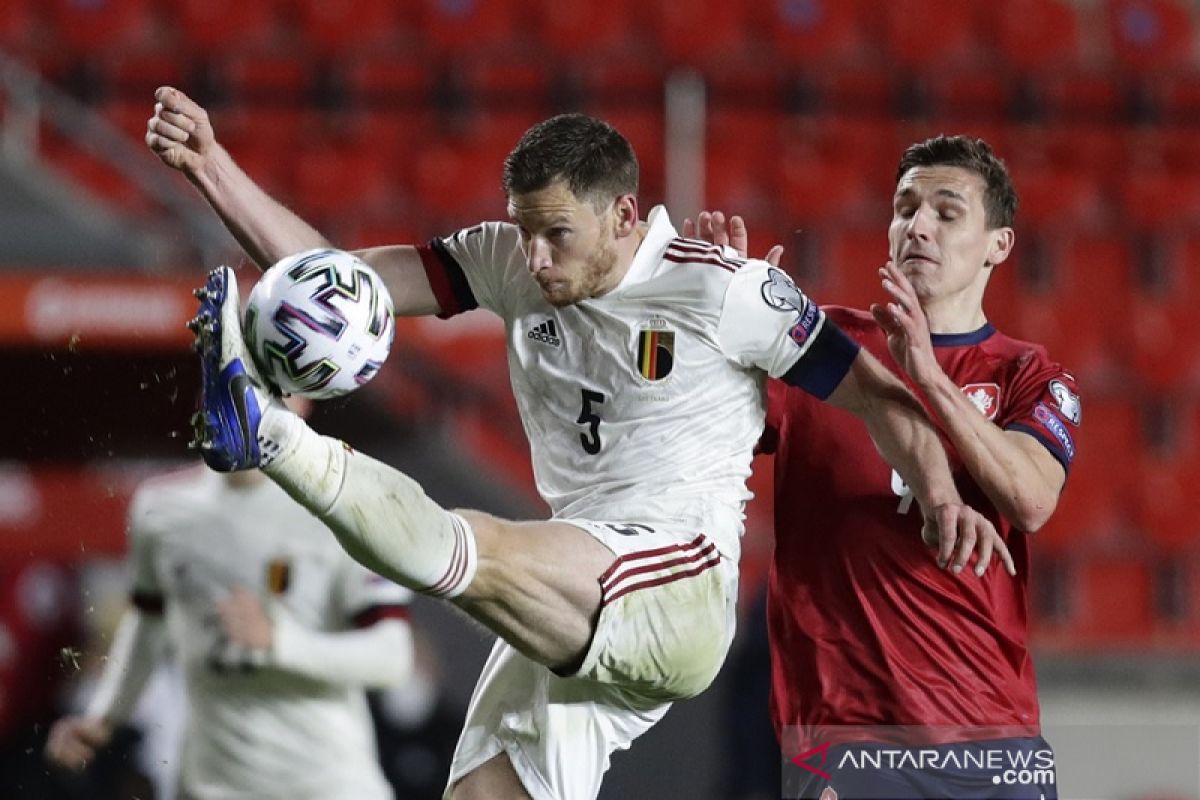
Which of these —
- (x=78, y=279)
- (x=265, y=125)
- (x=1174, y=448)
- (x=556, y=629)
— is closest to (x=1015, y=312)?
(x=1174, y=448)

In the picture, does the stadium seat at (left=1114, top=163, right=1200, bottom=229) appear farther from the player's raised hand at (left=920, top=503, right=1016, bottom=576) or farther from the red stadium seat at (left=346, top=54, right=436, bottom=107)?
the player's raised hand at (left=920, top=503, right=1016, bottom=576)

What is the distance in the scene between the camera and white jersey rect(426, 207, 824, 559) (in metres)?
3.33

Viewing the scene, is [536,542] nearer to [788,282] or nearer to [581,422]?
[581,422]

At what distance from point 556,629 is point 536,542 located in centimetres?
17

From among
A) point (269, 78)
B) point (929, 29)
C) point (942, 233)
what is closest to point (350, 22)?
point (269, 78)

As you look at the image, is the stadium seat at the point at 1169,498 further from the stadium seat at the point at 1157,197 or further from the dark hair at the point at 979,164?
the dark hair at the point at 979,164

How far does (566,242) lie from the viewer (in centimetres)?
329

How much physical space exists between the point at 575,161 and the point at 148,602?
198cm

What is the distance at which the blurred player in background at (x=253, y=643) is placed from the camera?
167 inches

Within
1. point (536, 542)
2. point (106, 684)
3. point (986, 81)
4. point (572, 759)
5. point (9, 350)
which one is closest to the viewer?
point (536, 542)

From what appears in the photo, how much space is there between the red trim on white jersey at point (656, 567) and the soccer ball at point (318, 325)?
608 millimetres

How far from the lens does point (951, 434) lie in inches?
125

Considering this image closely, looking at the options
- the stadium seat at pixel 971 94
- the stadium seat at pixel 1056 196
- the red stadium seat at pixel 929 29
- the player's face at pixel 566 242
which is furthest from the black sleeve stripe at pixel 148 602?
the red stadium seat at pixel 929 29

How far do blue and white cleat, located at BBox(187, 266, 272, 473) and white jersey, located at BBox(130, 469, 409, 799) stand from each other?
1556 millimetres
